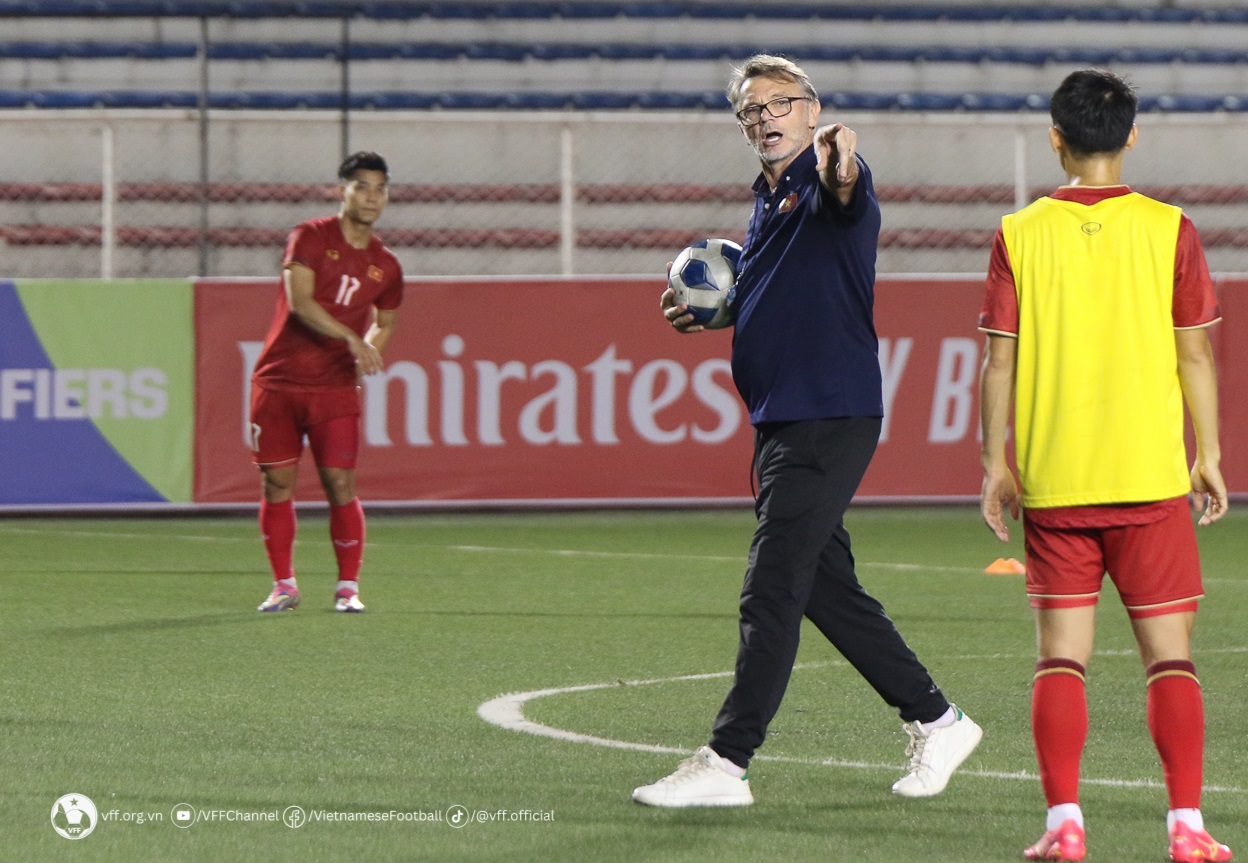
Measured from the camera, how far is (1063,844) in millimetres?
3693

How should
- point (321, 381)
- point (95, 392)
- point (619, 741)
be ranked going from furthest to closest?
1. point (95, 392)
2. point (321, 381)
3. point (619, 741)

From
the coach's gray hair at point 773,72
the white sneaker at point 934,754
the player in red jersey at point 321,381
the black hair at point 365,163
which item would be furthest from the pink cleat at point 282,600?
the coach's gray hair at point 773,72

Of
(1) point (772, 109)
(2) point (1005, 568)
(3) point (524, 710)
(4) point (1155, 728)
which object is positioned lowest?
(2) point (1005, 568)

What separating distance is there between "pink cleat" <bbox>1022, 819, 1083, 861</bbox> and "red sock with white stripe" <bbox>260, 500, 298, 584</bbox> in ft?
17.2

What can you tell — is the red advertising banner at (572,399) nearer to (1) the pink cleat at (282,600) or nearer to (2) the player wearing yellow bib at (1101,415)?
(1) the pink cleat at (282,600)

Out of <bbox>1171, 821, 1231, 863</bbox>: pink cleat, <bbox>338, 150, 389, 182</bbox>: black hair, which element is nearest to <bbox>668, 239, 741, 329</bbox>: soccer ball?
<bbox>1171, 821, 1231, 863</bbox>: pink cleat

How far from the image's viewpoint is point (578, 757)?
4.92 m

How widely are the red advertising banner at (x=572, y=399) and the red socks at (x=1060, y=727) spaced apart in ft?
31.3

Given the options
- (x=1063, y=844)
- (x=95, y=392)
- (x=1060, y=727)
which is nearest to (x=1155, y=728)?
(x=1060, y=727)

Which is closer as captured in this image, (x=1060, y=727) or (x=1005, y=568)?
(x=1060, y=727)

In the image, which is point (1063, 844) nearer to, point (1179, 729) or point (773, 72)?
point (1179, 729)

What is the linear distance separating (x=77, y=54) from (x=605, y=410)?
23.2 feet

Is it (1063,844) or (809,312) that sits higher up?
(809,312)

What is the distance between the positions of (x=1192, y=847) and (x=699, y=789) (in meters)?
1.12
